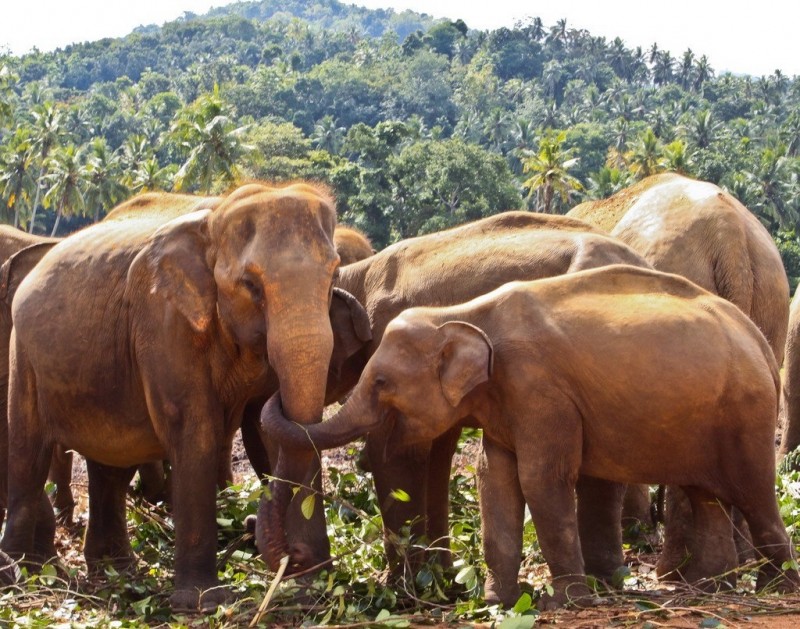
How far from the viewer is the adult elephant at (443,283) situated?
6984mm

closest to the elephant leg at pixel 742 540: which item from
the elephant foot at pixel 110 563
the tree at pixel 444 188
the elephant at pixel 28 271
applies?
the elephant foot at pixel 110 563

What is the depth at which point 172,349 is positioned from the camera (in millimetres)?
6672

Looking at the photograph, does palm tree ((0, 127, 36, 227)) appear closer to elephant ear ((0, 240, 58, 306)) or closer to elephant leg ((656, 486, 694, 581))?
elephant ear ((0, 240, 58, 306))

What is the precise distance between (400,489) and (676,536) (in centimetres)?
145

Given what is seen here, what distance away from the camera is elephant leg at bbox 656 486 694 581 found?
6.86 meters

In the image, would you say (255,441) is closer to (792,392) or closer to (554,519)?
(554,519)

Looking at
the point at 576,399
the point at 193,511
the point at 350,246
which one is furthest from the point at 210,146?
the point at 576,399

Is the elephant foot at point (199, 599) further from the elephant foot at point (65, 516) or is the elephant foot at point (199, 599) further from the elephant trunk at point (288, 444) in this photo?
the elephant foot at point (65, 516)

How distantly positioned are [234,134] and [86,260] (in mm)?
43269

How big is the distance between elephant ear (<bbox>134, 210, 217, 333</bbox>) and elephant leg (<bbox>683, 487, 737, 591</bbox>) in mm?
2499

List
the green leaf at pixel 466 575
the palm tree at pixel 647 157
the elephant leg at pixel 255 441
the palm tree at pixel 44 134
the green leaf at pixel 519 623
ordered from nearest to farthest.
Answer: the green leaf at pixel 519 623 < the green leaf at pixel 466 575 < the elephant leg at pixel 255 441 < the palm tree at pixel 44 134 < the palm tree at pixel 647 157

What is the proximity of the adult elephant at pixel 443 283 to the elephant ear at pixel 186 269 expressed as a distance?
94 cm

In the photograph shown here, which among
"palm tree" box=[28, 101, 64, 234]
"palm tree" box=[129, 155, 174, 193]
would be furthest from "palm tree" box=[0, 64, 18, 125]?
"palm tree" box=[28, 101, 64, 234]

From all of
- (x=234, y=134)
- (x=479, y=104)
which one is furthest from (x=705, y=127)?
(x=479, y=104)
